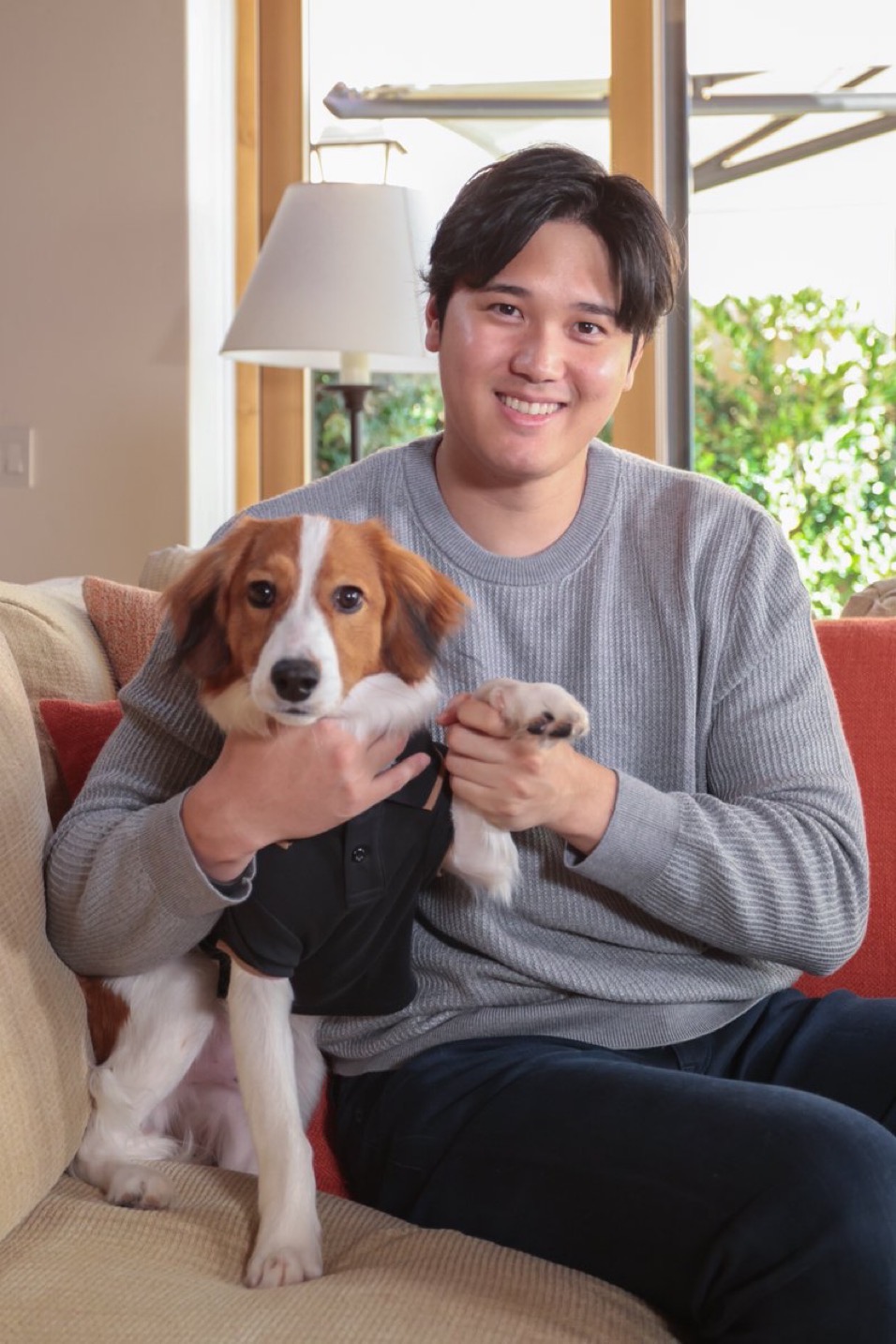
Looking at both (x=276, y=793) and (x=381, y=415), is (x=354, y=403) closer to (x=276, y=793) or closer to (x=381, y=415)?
(x=381, y=415)

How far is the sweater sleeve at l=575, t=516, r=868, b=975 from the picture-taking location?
134cm

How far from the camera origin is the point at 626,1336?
1.16m

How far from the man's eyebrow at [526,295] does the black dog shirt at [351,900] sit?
0.46m

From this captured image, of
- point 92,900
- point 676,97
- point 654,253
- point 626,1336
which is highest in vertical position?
point 676,97

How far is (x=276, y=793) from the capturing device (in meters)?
1.26

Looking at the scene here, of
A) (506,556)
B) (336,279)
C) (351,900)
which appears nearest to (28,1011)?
(351,900)

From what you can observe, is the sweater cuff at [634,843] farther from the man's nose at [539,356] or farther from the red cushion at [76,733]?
the red cushion at [76,733]

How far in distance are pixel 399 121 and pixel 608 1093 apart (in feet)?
9.20

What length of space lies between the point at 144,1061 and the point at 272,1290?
1.05 feet

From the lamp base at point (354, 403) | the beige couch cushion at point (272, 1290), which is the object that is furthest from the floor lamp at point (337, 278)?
the beige couch cushion at point (272, 1290)

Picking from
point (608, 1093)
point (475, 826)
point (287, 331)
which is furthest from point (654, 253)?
point (287, 331)

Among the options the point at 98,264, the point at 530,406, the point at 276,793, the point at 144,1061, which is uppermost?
the point at 98,264

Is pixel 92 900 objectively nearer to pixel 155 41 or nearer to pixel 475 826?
pixel 475 826

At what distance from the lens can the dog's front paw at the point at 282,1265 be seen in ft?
4.13
